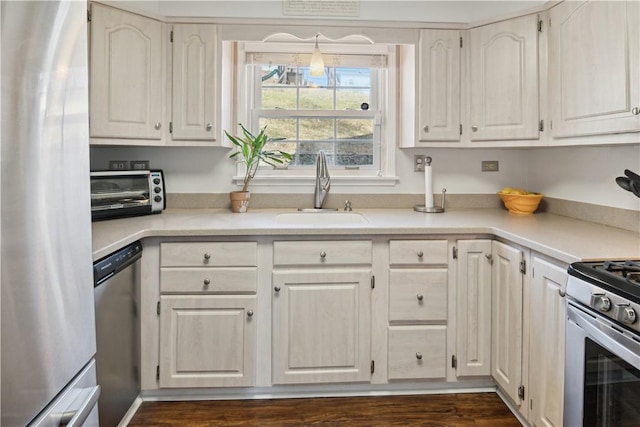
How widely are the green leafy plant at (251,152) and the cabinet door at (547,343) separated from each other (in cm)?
151

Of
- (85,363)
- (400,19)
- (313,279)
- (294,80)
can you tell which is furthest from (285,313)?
(400,19)

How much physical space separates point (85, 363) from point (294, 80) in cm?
221

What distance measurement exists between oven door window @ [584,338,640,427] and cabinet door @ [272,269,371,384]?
0.97 meters

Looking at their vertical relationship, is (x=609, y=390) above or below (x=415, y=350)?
above

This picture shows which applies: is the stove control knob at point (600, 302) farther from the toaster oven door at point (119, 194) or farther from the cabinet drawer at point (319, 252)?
the toaster oven door at point (119, 194)

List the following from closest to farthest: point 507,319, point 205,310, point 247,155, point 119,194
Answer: point 507,319 → point 205,310 → point 119,194 → point 247,155

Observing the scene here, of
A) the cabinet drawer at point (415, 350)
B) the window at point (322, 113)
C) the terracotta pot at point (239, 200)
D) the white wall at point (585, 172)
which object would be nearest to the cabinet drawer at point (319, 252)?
the cabinet drawer at point (415, 350)

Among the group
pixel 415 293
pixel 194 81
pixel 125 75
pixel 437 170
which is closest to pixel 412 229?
pixel 415 293

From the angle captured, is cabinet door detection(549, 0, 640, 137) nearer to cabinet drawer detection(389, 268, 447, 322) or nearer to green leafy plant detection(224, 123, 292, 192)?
cabinet drawer detection(389, 268, 447, 322)

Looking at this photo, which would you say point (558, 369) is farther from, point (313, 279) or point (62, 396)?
point (62, 396)

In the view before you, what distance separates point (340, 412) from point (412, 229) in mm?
955

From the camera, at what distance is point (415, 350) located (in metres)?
2.07

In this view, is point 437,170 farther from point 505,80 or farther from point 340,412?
point 340,412

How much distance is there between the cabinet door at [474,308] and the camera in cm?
204
